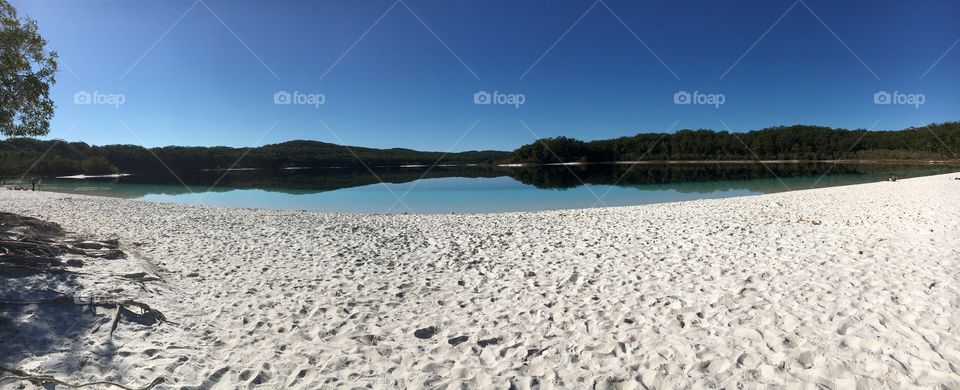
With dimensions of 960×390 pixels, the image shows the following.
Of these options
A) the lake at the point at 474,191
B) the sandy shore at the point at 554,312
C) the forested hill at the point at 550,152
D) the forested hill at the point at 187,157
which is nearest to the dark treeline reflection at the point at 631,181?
the lake at the point at 474,191

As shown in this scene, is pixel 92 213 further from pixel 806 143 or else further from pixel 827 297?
pixel 806 143

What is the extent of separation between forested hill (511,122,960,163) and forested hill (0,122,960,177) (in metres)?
0.18

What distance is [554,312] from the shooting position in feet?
17.7

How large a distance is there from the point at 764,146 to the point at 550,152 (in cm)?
5392

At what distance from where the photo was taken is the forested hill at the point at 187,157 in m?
64.0

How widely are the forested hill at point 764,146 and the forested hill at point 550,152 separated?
0.18 m

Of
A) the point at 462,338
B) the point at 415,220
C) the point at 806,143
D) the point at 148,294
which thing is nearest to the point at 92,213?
the point at 415,220

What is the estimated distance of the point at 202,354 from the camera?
13.5 ft

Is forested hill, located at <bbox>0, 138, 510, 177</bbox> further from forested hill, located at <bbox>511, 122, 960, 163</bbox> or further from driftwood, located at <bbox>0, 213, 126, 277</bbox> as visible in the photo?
driftwood, located at <bbox>0, 213, 126, 277</bbox>

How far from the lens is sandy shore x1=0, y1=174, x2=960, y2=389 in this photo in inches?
→ 147

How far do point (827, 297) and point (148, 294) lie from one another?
28.3ft

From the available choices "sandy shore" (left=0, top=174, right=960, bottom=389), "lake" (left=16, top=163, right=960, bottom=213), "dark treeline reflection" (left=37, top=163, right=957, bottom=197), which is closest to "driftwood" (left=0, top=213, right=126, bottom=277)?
"sandy shore" (left=0, top=174, right=960, bottom=389)

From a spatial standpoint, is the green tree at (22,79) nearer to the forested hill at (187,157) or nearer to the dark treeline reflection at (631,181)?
the dark treeline reflection at (631,181)

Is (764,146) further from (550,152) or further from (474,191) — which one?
(474,191)
